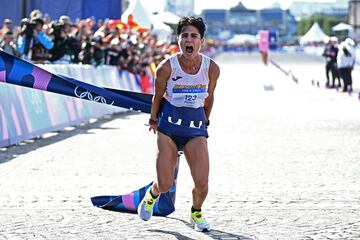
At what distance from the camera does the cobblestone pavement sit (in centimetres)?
848

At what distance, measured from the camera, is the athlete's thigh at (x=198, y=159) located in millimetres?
8367

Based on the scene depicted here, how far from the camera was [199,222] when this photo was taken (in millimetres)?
8391

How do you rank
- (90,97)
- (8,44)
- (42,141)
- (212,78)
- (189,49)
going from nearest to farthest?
1. (189,49)
2. (212,78)
3. (90,97)
4. (42,141)
5. (8,44)

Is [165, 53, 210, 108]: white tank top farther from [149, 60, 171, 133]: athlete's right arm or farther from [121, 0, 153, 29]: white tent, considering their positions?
[121, 0, 153, 29]: white tent

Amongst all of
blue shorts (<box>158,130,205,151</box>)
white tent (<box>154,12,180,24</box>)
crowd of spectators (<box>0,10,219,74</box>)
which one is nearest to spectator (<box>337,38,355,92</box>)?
crowd of spectators (<box>0,10,219,74</box>)

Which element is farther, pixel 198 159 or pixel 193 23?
pixel 198 159

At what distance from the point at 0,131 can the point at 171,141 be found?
697cm

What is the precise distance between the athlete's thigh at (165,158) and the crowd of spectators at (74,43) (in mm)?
10646

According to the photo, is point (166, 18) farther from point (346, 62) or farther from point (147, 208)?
point (147, 208)

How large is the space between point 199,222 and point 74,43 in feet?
50.3

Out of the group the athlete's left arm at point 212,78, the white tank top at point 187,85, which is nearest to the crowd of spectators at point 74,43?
the athlete's left arm at point 212,78

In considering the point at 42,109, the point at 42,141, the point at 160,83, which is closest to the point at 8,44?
the point at 42,109

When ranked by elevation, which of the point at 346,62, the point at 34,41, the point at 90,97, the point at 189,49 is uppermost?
the point at 189,49

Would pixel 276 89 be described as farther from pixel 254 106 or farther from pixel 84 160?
pixel 84 160
